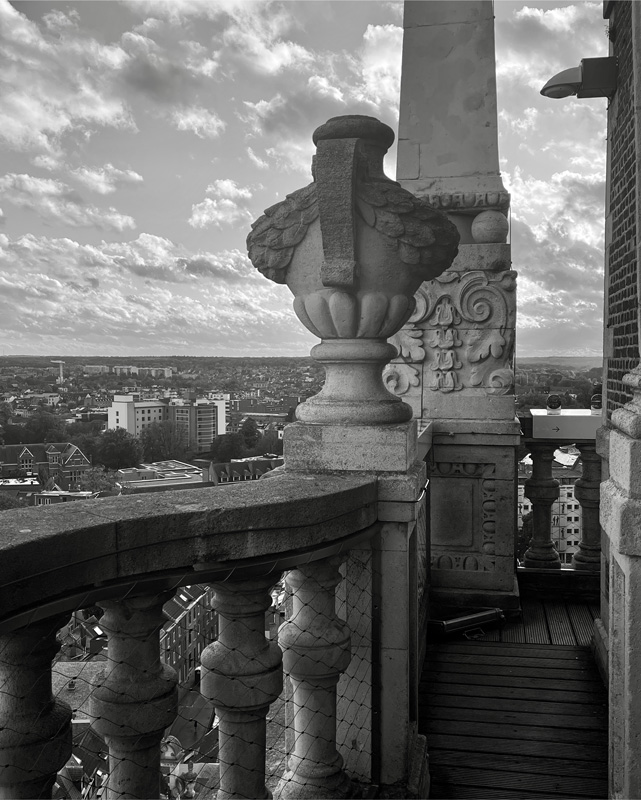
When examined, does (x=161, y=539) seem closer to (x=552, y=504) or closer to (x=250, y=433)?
(x=552, y=504)

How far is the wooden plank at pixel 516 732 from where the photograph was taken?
3.76 m

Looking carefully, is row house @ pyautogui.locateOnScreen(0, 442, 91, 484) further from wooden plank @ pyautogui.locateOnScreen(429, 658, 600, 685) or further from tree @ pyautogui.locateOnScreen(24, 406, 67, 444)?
wooden plank @ pyautogui.locateOnScreen(429, 658, 600, 685)

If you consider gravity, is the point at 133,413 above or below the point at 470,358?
below

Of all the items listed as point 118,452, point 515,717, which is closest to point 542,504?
point 515,717

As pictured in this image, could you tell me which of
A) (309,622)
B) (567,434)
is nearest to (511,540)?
(567,434)

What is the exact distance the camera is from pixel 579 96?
528 cm

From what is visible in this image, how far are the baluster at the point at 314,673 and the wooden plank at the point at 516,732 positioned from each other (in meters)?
1.72

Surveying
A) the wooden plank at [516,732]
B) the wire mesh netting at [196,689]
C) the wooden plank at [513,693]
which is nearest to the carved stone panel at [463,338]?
the wooden plank at [513,693]

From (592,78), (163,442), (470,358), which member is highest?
(592,78)

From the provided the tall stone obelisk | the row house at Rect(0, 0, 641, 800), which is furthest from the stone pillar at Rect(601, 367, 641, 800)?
the tall stone obelisk

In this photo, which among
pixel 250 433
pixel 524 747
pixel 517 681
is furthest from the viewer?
pixel 250 433

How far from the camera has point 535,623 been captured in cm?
563

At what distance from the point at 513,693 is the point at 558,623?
1.49 metres

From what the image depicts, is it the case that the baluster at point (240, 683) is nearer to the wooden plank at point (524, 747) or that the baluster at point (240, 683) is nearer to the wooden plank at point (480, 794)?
the wooden plank at point (480, 794)
